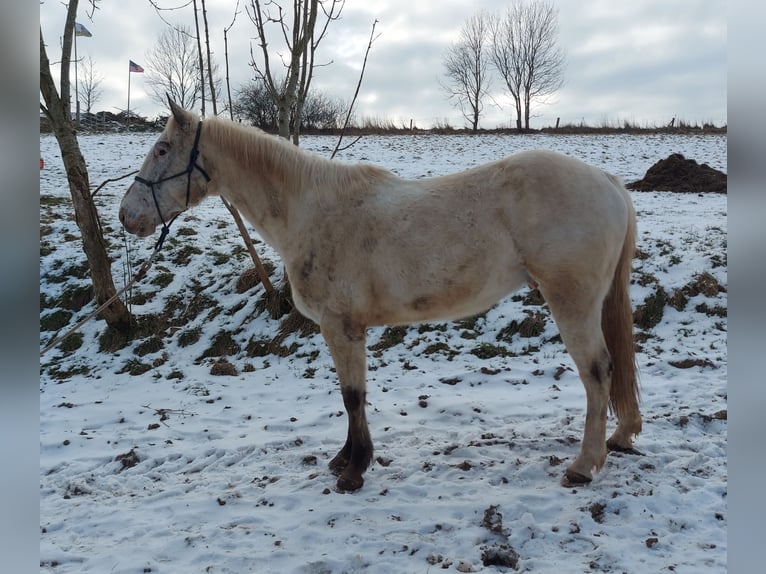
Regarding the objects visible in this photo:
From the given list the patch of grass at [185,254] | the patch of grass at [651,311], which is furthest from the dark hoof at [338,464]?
the patch of grass at [185,254]

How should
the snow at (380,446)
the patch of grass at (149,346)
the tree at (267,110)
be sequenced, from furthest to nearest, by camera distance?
the tree at (267,110) < the patch of grass at (149,346) < the snow at (380,446)

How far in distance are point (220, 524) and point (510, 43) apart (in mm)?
44782

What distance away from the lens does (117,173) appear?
14.3 meters

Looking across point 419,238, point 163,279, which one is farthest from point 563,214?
point 163,279

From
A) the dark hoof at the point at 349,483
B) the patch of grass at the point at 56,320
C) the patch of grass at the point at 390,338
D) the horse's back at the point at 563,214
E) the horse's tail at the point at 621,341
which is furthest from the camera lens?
the patch of grass at the point at 56,320

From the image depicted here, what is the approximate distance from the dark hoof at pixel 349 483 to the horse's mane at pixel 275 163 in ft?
6.62

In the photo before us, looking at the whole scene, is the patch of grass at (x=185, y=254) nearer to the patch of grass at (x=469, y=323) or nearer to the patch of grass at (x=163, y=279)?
the patch of grass at (x=163, y=279)

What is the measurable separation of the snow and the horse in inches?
15.5

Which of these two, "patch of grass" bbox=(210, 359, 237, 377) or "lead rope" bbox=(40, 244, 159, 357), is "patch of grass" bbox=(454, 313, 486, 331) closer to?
"patch of grass" bbox=(210, 359, 237, 377)

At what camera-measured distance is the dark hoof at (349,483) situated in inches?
130

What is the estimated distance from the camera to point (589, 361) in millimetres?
3250

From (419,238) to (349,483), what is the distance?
1728 mm

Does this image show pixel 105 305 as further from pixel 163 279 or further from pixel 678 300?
pixel 678 300

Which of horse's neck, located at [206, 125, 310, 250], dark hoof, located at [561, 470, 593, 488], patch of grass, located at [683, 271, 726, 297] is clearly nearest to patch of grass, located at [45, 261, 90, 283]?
horse's neck, located at [206, 125, 310, 250]
